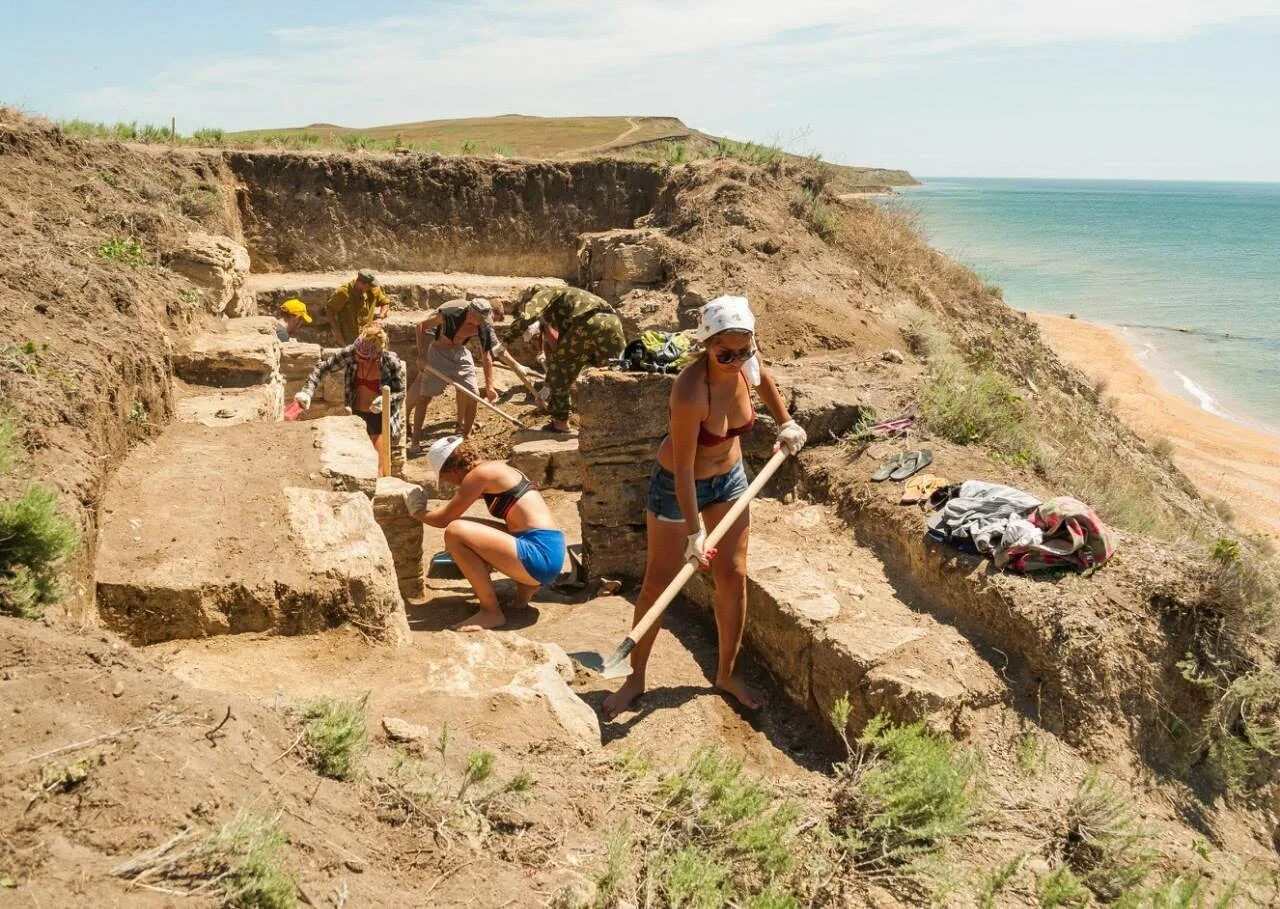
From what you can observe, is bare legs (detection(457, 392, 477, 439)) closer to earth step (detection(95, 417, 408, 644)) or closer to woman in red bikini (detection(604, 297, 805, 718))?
earth step (detection(95, 417, 408, 644))

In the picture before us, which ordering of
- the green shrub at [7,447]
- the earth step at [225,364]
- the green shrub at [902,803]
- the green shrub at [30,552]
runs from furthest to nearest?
the earth step at [225,364], the green shrub at [7,447], the green shrub at [902,803], the green shrub at [30,552]

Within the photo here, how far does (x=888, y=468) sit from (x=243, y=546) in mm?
3701

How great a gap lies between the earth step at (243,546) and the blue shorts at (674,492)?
127 cm

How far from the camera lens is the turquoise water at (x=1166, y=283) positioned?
80.7 feet

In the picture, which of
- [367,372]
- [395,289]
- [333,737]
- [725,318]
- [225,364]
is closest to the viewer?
[333,737]

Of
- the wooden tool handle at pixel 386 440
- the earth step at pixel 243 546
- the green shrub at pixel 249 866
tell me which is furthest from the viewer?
the wooden tool handle at pixel 386 440

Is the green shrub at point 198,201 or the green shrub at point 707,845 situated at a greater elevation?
the green shrub at point 198,201

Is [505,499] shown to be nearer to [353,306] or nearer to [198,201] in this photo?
[353,306]

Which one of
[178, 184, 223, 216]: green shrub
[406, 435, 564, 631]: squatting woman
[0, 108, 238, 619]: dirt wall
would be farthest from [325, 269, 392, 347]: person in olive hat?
[406, 435, 564, 631]: squatting woman

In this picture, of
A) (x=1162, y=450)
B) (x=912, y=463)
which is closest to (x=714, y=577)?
(x=912, y=463)

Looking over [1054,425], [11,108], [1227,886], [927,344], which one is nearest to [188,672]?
[1227,886]

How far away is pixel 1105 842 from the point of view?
3.63 meters

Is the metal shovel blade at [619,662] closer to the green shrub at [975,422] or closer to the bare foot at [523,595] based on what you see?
the bare foot at [523,595]

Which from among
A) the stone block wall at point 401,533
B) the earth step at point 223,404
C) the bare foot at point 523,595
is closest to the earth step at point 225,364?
the earth step at point 223,404
